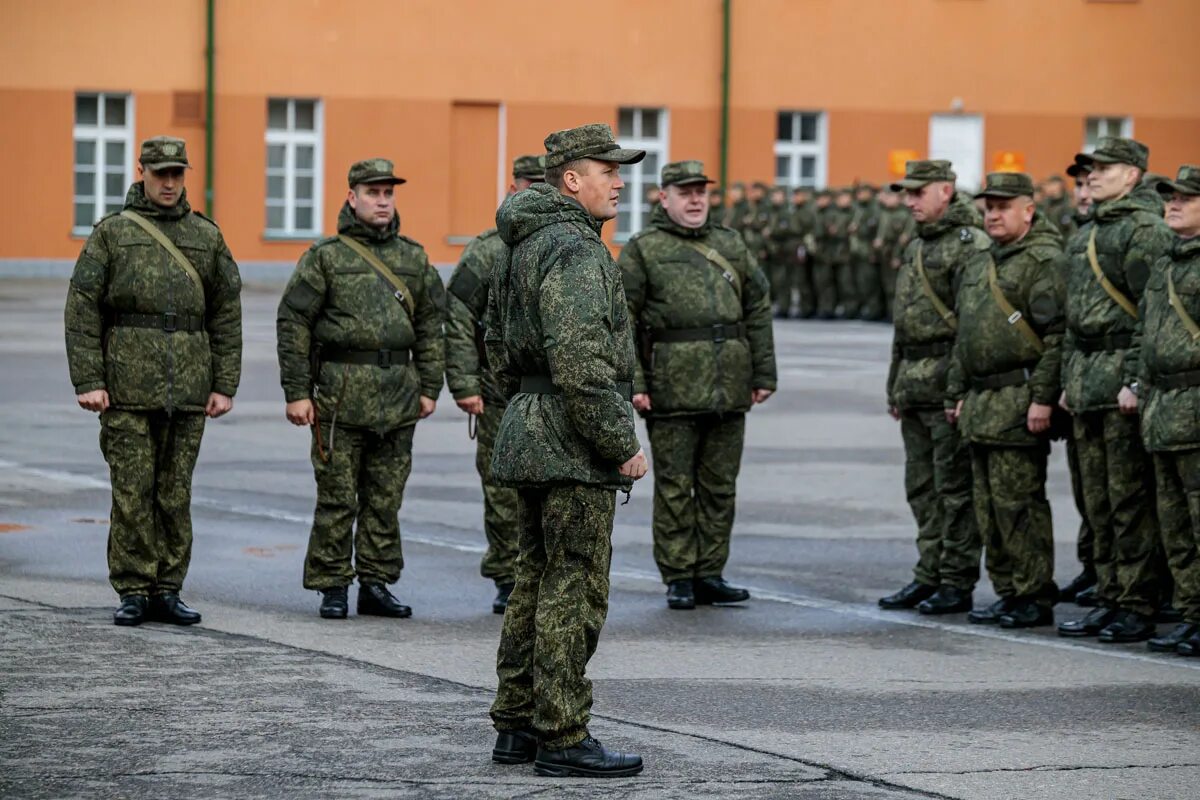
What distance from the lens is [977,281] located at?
10547 mm

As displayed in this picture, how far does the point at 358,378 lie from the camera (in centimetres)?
1033

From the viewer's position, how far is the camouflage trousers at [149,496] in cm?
982

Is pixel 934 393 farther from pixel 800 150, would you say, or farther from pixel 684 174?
pixel 800 150

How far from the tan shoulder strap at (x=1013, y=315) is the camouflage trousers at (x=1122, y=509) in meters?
0.41

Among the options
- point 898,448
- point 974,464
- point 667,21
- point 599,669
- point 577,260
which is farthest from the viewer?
point 667,21

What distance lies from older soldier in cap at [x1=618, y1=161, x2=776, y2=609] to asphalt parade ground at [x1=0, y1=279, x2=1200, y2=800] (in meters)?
0.36

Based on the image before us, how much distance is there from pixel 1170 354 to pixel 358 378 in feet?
11.9

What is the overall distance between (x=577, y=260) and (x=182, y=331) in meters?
3.50

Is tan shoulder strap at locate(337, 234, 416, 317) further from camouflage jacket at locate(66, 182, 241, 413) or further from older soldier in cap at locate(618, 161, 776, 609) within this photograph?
older soldier in cap at locate(618, 161, 776, 609)

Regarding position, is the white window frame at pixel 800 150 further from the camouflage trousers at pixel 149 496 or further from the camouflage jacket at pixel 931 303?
the camouflage trousers at pixel 149 496

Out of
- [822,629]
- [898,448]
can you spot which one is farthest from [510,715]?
[898,448]

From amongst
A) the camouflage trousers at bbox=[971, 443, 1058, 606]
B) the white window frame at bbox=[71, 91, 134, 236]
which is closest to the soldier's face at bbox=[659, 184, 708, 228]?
the camouflage trousers at bbox=[971, 443, 1058, 606]

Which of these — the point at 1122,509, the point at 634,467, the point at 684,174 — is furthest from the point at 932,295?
the point at 634,467

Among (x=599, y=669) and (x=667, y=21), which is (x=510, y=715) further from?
(x=667, y=21)
